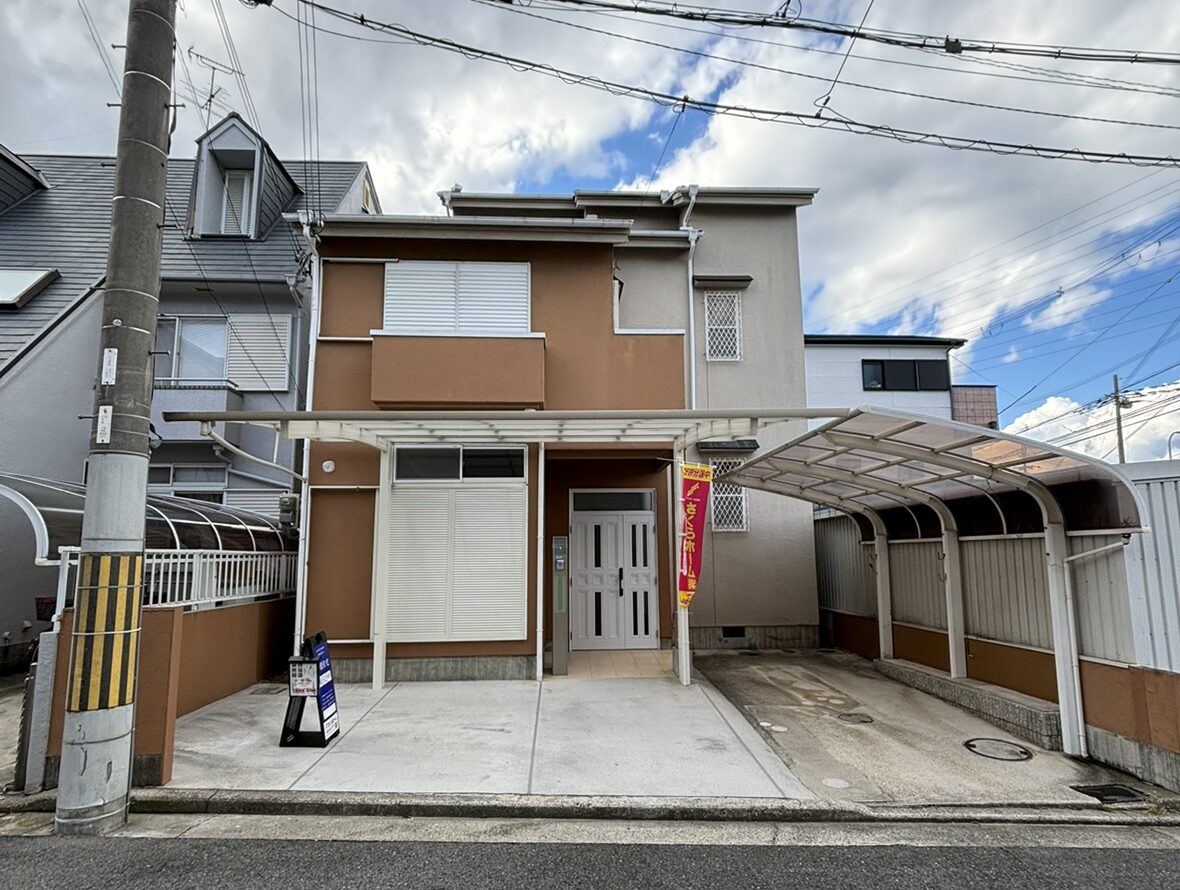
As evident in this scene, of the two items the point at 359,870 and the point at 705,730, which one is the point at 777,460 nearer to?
the point at 705,730

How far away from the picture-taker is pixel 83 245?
1152cm

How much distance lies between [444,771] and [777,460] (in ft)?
16.3

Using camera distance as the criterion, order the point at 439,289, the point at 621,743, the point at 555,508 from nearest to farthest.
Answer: the point at 621,743 < the point at 439,289 < the point at 555,508

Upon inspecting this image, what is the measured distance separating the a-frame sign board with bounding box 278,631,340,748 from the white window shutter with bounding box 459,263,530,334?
463cm

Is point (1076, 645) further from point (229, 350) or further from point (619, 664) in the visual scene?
point (229, 350)

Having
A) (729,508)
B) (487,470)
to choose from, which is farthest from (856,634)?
(487,470)

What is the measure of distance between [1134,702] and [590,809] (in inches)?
175

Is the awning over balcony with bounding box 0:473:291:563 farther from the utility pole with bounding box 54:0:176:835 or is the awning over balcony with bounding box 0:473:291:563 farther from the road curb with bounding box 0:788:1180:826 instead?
the road curb with bounding box 0:788:1180:826

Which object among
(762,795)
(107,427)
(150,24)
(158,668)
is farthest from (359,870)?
(150,24)

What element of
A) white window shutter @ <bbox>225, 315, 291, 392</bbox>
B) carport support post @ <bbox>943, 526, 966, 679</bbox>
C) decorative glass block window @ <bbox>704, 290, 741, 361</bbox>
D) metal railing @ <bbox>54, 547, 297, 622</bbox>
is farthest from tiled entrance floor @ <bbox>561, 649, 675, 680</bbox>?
white window shutter @ <bbox>225, 315, 291, 392</bbox>

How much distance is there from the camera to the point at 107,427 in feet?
13.9

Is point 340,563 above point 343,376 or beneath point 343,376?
beneath

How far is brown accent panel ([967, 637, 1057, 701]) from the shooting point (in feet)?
20.4

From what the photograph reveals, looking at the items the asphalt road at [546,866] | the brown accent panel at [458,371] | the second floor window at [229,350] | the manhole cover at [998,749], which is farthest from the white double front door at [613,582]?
the asphalt road at [546,866]
